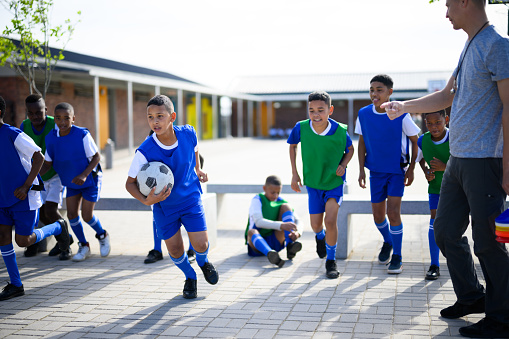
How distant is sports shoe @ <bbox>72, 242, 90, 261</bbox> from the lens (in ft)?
22.2

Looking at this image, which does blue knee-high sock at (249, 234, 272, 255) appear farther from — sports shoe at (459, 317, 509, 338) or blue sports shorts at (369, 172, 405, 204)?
sports shoe at (459, 317, 509, 338)

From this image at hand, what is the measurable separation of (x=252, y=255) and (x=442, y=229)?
3.09 metres

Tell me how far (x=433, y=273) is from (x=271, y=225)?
75.5 inches

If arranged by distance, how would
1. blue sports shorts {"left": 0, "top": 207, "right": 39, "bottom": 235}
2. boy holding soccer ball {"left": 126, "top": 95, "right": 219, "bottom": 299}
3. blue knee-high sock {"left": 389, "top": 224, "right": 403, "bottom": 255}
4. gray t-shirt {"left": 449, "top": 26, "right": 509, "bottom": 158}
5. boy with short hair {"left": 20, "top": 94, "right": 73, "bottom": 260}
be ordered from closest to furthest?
gray t-shirt {"left": 449, "top": 26, "right": 509, "bottom": 158}
boy holding soccer ball {"left": 126, "top": 95, "right": 219, "bottom": 299}
blue sports shorts {"left": 0, "top": 207, "right": 39, "bottom": 235}
blue knee-high sock {"left": 389, "top": 224, "right": 403, "bottom": 255}
boy with short hair {"left": 20, "top": 94, "right": 73, "bottom": 260}

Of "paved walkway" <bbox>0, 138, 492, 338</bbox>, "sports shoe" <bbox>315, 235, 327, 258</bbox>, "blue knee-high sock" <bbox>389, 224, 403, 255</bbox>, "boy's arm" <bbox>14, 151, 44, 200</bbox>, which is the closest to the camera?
"paved walkway" <bbox>0, 138, 492, 338</bbox>

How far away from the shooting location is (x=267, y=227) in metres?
6.68

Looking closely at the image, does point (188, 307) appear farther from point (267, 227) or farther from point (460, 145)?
point (460, 145)

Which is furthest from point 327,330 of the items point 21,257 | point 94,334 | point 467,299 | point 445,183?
point 21,257

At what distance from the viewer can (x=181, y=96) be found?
32375 mm

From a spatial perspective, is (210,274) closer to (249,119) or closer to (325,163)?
(325,163)

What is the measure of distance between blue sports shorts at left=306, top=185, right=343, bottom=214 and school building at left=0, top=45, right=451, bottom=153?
16292mm

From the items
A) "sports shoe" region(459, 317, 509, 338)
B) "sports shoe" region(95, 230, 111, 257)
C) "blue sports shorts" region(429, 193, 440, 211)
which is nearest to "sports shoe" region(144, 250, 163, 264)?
"sports shoe" region(95, 230, 111, 257)

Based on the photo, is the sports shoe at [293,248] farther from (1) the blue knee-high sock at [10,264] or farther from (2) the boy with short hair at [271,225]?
(1) the blue knee-high sock at [10,264]

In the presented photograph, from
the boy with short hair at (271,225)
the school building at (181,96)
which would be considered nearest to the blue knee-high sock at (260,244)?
the boy with short hair at (271,225)
